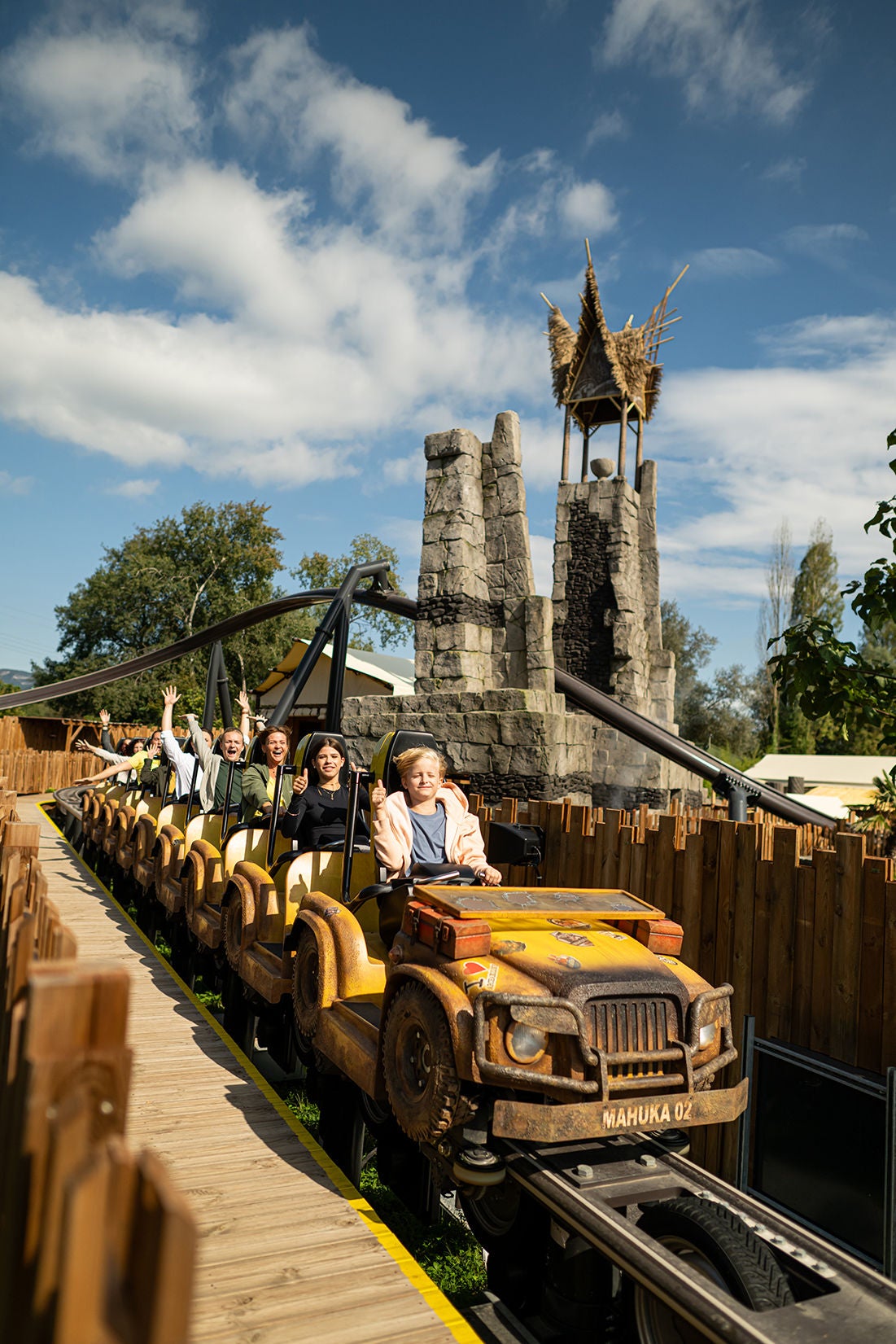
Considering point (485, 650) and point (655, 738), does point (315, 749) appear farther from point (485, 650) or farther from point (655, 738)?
point (655, 738)

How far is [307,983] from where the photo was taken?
173 inches

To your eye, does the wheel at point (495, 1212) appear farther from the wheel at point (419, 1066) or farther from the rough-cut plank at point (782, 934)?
the rough-cut plank at point (782, 934)

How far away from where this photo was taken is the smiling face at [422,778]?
15.0ft

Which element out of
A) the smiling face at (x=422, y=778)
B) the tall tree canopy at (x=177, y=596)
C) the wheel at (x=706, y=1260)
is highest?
the tall tree canopy at (x=177, y=596)

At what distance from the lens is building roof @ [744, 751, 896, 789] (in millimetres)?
35438

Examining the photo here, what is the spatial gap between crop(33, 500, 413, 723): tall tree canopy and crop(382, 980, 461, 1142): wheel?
4126cm

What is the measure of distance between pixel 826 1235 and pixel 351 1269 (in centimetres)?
225

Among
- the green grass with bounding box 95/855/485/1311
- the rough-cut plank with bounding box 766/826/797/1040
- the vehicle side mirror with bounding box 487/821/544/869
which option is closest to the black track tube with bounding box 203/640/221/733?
the green grass with bounding box 95/855/485/1311

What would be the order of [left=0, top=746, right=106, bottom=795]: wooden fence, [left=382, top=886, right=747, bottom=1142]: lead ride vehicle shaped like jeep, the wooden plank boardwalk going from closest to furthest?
the wooden plank boardwalk, [left=382, top=886, right=747, bottom=1142]: lead ride vehicle shaped like jeep, [left=0, top=746, right=106, bottom=795]: wooden fence

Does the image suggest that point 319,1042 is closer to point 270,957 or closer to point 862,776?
point 270,957

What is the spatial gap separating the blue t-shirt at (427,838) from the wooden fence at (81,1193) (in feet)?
10.0

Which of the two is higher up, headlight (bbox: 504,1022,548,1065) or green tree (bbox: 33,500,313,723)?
green tree (bbox: 33,500,313,723)

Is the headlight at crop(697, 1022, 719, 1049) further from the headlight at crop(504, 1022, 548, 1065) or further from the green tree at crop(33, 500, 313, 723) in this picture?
the green tree at crop(33, 500, 313, 723)

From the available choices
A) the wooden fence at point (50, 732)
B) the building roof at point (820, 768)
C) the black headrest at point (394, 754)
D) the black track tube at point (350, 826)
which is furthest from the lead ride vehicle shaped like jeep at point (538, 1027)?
the building roof at point (820, 768)
